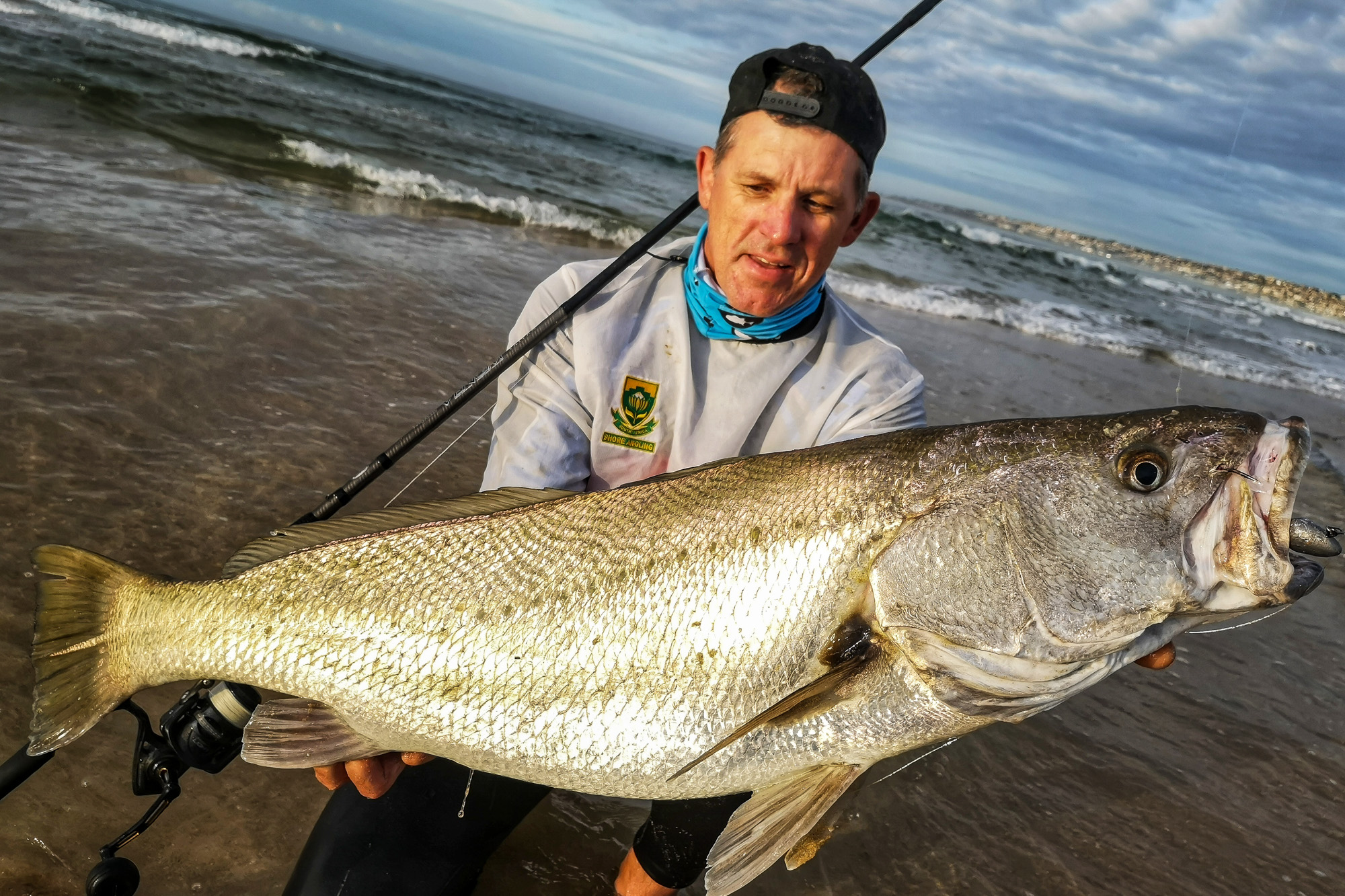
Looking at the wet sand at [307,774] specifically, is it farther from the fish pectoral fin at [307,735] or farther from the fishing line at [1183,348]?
the fishing line at [1183,348]

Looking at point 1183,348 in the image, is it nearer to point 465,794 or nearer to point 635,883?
point 635,883

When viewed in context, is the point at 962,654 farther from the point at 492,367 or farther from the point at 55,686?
the point at 55,686

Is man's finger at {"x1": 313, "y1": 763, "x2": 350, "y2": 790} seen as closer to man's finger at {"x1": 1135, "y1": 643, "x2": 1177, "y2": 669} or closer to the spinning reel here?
the spinning reel

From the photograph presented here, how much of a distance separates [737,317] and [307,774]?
7.00ft

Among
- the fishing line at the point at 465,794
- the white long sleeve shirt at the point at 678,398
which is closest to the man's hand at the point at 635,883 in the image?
the fishing line at the point at 465,794

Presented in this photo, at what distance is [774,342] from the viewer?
2855mm

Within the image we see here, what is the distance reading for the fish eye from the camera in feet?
5.91

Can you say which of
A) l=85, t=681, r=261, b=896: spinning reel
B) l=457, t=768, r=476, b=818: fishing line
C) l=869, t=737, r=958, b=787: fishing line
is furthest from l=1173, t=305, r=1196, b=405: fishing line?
l=85, t=681, r=261, b=896: spinning reel

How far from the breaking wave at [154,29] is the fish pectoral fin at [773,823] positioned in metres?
27.1

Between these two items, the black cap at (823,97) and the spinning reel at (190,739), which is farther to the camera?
the black cap at (823,97)

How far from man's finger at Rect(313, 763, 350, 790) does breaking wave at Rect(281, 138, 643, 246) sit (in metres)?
10.6

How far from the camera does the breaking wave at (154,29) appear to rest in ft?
73.8

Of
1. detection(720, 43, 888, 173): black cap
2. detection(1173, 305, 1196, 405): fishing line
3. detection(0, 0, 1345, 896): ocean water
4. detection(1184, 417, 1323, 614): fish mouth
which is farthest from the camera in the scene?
detection(1173, 305, 1196, 405): fishing line

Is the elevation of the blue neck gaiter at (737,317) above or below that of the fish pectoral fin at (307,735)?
above
